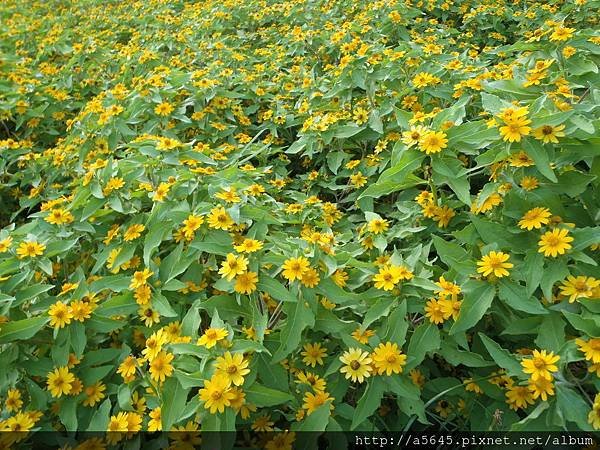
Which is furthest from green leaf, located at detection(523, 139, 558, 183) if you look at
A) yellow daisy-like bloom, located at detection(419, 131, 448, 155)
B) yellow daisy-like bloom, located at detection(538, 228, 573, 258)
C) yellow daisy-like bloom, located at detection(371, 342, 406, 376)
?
yellow daisy-like bloom, located at detection(371, 342, 406, 376)

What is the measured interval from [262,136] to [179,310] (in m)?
1.64

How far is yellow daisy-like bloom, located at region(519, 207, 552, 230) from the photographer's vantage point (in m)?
1.34

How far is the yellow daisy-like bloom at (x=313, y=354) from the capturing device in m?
1.44

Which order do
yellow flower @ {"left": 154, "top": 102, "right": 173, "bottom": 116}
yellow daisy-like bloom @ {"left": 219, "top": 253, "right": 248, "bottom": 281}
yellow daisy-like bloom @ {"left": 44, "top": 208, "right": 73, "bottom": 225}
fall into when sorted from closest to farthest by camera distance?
yellow daisy-like bloom @ {"left": 219, "top": 253, "right": 248, "bottom": 281}, yellow daisy-like bloom @ {"left": 44, "top": 208, "right": 73, "bottom": 225}, yellow flower @ {"left": 154, "top": 102, "right": 173, "bottom": 116}

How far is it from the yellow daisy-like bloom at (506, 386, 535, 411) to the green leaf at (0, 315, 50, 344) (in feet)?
4.35

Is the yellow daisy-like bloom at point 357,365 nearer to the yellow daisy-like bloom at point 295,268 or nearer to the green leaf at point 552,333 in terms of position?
the yellow daisy-like bloom at point 295,268

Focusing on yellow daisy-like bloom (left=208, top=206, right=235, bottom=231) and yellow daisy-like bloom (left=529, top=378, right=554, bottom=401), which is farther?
yellow daisy-like bloom (left=208, top=206, right=235, bottom=231)

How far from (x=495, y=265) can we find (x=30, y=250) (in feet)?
4.87

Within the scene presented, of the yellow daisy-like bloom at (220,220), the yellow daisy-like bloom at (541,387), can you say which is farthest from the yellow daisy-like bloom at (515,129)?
the yellow daisy-like bloom at (220,220)

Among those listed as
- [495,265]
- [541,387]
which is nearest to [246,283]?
[495,265]

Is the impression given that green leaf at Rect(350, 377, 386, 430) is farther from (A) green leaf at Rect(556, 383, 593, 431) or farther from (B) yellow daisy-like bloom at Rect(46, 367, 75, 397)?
(B) yellow daisy-like bloom at Rect(46, 367, 75, 397)

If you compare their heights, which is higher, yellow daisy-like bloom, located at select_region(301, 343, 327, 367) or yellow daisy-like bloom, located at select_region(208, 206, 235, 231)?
yellow daisy-like bloom, located at select_region(208, 206, 235, 231)

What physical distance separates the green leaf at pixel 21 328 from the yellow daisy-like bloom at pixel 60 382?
137mm

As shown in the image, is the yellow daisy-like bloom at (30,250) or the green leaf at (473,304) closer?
the green leaf at (473,304)
